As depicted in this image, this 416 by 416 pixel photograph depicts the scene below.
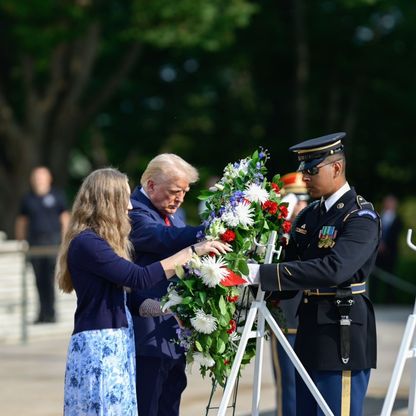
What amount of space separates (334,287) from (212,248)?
22.8 inches

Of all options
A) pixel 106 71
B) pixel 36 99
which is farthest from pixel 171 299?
pixel 106 71

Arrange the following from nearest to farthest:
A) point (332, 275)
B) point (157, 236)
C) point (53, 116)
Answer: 1. point (332, 275)
2. point (157, 236)
3. point (53, 116)

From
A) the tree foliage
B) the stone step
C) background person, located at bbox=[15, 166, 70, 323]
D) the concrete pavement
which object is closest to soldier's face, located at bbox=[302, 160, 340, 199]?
the concrete pavement

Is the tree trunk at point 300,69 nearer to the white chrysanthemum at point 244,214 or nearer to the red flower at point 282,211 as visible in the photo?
the red flower at point 282,211

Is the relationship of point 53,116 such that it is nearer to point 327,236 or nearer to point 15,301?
point 15,301

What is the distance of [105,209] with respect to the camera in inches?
196

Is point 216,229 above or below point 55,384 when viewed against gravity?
above

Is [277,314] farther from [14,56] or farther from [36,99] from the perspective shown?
[14,56]

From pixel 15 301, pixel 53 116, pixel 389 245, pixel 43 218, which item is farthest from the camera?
pixel 53 116

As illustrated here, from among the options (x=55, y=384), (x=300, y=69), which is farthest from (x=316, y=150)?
(x=300, y=69)

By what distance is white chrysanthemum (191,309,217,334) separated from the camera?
4.91 meters

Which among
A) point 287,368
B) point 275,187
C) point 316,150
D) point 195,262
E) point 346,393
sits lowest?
point 287,368

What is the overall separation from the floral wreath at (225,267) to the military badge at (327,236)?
0.26 m

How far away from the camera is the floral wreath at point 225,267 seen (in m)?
4.91
